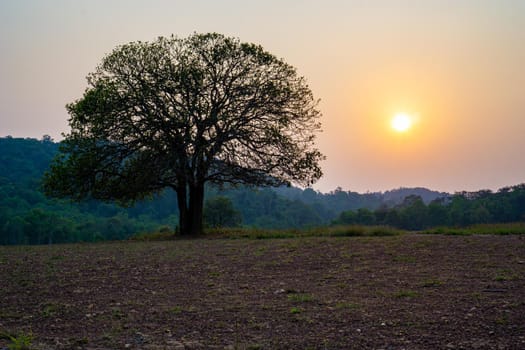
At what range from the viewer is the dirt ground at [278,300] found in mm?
6344

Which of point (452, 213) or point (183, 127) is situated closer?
point (183, 127)

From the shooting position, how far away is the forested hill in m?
Result: 64.1

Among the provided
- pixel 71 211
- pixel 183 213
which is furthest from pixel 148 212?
pixel 183 213

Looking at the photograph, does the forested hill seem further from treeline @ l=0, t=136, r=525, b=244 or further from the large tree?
the large tree

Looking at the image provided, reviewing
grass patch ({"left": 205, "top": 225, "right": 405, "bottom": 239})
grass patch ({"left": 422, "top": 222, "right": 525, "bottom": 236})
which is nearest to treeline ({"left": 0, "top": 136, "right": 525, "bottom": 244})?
grass patch ({"left": 205, "top": 225, "right": 405, "bottom": 239})

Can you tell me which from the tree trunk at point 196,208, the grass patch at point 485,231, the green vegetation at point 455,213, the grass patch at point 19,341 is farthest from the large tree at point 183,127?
the green vegetation at point 455,213

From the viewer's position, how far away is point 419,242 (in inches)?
604

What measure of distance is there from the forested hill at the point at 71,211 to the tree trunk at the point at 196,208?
23210 mm

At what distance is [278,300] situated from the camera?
8.54 meters

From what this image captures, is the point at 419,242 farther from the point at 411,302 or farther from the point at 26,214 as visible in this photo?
the point at 26,214

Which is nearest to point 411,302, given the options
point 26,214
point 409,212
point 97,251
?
point 97,251

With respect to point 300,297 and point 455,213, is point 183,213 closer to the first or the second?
point 300,297

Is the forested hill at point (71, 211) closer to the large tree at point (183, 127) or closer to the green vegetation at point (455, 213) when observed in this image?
the green vegetation at point (455, 213)

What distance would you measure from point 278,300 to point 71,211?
267 ft
